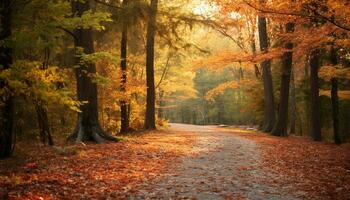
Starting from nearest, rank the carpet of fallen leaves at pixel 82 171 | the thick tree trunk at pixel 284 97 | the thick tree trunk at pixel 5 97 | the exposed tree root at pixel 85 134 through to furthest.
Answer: the carpet of fallen leaves at pixel 82 171 → the thick tree trunk at pixel 5 97 → the exposed tree root at pixel 85 134 → the thick tree trunk at pixel 284 97

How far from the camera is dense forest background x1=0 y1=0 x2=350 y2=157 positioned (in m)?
9.53

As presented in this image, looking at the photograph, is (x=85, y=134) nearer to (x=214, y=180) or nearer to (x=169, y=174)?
(x=169, y=174)

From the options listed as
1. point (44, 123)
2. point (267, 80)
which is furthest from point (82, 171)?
point (267, 80)

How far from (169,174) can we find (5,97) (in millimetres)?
4420


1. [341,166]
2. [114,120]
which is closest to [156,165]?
[341,166]

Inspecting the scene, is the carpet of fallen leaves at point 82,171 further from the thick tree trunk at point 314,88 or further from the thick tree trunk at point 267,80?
the thick tree trunk at point 267,80

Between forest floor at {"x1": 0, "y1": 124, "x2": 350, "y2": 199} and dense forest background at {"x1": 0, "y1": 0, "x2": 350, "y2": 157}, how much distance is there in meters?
1.52

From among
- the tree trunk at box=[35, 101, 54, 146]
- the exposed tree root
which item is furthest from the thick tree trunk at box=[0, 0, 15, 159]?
the exposed tree root

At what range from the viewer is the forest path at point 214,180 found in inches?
292

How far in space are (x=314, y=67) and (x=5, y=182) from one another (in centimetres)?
1631

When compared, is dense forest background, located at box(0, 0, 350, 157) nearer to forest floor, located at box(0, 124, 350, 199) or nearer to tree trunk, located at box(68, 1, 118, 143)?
tree trunk, located at box(68, 1, 118, 143)

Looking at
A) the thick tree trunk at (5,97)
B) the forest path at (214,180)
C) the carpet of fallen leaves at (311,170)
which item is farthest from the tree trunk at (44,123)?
the carpet of fallen leaves at (311,170)

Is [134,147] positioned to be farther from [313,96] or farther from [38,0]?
[313,96]

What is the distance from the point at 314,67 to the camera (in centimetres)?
1955
